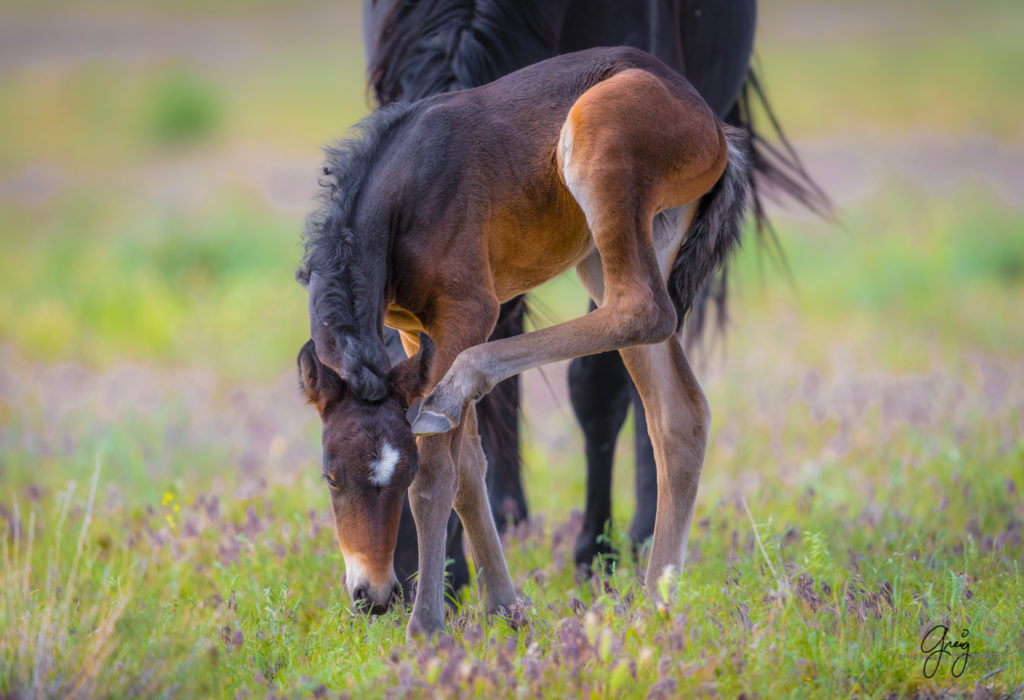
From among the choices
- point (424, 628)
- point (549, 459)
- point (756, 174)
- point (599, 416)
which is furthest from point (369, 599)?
point (549, 459)

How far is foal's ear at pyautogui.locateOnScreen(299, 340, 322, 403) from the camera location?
276cm

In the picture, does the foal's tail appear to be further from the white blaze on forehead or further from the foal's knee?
the white blaze on forehead

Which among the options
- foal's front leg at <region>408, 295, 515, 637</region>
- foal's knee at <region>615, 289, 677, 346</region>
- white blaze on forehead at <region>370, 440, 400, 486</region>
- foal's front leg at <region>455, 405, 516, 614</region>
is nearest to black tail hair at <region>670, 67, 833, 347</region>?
foal's knee at <region>615, 289, 677, 346</region>

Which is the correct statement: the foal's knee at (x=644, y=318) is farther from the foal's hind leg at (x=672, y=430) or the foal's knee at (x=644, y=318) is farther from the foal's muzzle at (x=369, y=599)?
the foal's muzzle at (x=369, y=599)

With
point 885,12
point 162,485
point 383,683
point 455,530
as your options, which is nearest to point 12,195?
point 162,485

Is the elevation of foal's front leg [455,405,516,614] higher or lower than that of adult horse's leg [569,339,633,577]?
higher

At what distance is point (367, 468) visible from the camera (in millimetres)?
2654

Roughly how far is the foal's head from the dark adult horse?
873 millimetres

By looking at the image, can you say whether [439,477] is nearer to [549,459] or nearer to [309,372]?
[309,372]

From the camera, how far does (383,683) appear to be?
2.53 meters

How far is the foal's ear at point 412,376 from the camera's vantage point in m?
2.76

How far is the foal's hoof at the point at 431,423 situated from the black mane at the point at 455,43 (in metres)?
1.35

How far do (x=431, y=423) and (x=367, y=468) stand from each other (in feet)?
0.67

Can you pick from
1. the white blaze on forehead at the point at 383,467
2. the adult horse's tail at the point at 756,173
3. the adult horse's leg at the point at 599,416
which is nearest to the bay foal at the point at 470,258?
the white blaze on forehead at the point at 383,467
